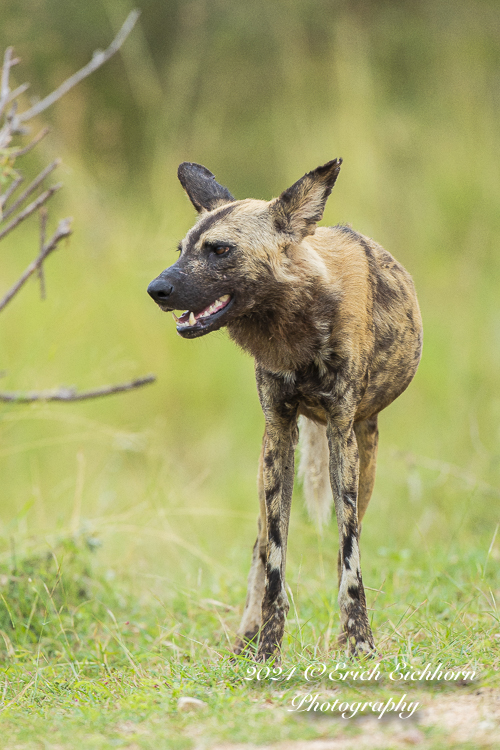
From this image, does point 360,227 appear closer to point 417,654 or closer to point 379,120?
point 379,120

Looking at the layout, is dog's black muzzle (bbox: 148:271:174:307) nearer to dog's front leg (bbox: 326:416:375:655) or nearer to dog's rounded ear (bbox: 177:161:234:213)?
dog's rounded ear (bbox: 177:161:234:213)

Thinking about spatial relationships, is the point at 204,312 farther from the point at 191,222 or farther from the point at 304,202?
the point at 191,222

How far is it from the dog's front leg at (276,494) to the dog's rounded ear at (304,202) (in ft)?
2.00

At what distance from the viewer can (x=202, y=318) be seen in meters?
3.07

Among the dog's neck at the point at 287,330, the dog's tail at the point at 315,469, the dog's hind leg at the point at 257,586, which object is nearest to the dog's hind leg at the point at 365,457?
the dog's tail at the point at 315,469

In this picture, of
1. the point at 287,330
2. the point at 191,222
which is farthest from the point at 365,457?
the point at 191,222

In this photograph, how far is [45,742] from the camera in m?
2.49

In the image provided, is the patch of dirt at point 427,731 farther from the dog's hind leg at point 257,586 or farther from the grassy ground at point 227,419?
the dog's hind leg at point 257,586

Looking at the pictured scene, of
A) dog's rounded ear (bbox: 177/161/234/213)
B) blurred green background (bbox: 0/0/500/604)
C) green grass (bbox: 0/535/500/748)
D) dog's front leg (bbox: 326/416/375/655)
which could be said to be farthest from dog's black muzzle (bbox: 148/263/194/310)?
blurred green background (bbox: 0/0/500/604)

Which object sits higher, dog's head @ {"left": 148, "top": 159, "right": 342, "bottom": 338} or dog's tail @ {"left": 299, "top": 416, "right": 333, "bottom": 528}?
dog's head @ {"left": 148, "top": 159, "right": 342, "bottom": 338}

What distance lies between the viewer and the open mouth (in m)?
3.02

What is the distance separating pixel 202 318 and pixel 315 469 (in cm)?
124

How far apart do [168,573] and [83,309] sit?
3.26m

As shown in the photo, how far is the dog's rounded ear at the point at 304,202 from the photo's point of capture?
3.19 metres
